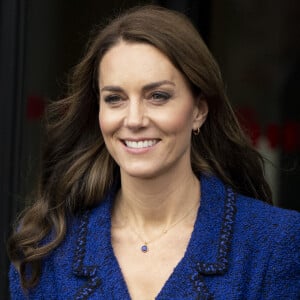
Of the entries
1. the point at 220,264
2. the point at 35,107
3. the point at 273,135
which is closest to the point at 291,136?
the point at 273,135

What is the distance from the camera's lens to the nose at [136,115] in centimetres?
307

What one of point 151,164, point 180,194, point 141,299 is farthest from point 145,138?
point 141,299

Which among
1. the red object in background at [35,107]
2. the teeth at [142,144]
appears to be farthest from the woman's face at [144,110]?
the red object in background at [35,107]

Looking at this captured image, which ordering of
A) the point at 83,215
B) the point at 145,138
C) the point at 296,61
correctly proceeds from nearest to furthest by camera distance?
the point at 145,138
the point at 83,215
the point at 296,61

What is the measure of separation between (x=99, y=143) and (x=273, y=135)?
1.80 meters

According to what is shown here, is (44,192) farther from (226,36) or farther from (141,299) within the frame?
(226,36)

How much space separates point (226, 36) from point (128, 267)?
2.08 meters

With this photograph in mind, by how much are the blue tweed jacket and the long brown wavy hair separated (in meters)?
0.07

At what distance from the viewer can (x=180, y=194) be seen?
3289 mm

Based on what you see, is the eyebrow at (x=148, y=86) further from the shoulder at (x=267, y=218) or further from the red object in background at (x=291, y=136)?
the red object in background at (x=291, y=136)

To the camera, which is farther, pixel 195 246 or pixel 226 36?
pixel 226 36

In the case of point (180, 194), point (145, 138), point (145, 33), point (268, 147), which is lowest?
point (268, 147)

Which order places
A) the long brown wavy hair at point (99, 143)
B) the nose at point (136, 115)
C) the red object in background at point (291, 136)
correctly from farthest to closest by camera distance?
the red object in background at point (291, 136) → the long brown wavy hair at point (99, 143) → the nose at point (136, 115)

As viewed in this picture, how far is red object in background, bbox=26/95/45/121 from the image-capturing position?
4.45 m
